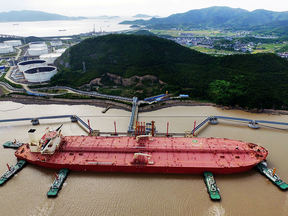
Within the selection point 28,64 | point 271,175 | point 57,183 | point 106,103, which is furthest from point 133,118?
point 28,64

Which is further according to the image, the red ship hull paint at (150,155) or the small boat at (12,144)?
the small boat at (12,144)

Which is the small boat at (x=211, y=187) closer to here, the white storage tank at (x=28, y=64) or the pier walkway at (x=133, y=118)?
the pier walkway at (x=133, y=118)

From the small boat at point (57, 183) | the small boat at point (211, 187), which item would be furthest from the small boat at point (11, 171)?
the small boat at point (211, 187)

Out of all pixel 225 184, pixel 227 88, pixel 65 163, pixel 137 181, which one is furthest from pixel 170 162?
pixel 227 88

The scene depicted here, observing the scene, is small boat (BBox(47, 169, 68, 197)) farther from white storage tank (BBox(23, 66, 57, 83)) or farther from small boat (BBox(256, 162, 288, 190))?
white storage tank (BBox(23, 66, 57, 83))

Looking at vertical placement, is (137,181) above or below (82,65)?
below

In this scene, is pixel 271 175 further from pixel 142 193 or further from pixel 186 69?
pixel 186 69

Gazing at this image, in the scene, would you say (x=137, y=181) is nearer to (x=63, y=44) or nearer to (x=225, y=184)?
(x=225, y=184)
